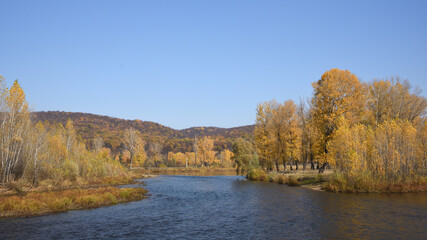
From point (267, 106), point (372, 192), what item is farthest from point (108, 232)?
point (267, 106)

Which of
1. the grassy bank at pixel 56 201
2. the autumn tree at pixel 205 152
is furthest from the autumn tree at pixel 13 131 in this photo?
the autumn tree at pixel 205 152

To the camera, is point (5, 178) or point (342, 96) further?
point (342, 96)

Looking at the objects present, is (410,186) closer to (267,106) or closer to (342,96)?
(342,96)

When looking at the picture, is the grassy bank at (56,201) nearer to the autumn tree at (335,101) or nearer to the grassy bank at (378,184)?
the grassy bank at (378,184)

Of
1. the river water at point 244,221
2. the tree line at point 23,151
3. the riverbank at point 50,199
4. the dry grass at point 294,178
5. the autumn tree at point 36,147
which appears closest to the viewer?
the river water at point 244,221

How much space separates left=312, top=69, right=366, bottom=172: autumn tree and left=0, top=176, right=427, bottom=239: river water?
51.3 feet

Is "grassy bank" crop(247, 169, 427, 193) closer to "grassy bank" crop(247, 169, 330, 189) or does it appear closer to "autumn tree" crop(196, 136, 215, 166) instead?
"grassy bank" crop(247, 169, 330, 189)

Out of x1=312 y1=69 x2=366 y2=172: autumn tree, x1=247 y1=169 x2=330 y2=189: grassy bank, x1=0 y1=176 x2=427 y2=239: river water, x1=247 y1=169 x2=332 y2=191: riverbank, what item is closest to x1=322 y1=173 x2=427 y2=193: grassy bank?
x1=0 y1=176 x2=427 y2=239: river water

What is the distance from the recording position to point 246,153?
68312mm

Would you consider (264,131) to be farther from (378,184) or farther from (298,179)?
(378,184)

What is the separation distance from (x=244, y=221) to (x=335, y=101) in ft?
101

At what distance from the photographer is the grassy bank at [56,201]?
23344 mm

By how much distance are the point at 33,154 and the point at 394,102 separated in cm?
6081

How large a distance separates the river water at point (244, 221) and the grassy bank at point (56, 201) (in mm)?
1723
